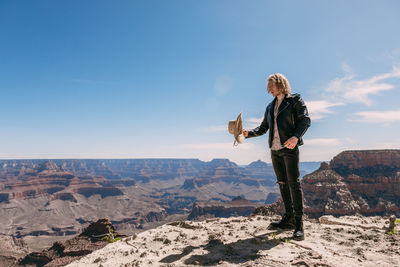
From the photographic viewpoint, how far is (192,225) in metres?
4.66

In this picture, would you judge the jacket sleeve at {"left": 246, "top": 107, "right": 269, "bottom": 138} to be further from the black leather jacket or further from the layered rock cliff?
the layered rock cliff

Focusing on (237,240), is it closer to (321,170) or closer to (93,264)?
(93,264)

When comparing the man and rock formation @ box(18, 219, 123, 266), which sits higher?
the man

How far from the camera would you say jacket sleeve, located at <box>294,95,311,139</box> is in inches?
132

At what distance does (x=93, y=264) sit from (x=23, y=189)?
604ft

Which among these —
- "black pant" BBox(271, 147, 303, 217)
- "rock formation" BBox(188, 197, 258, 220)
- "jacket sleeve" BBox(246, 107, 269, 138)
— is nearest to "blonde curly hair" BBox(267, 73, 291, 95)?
"jacket sleeve" BBox(246, 107, 269, 138)

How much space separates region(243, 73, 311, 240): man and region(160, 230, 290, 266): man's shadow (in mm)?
505

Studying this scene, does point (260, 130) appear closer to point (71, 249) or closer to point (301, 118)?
point (301, 118)

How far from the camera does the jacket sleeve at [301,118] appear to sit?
11.0 feet

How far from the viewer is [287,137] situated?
11.5 ft

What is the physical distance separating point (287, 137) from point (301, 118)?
342 millimetres

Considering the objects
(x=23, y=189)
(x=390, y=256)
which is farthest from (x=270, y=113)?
(x=23, y=189)

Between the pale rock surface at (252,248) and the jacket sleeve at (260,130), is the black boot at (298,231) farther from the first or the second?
the jacket sleeve at (260,130)

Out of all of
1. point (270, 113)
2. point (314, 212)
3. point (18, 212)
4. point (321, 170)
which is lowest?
point (18, 212)
